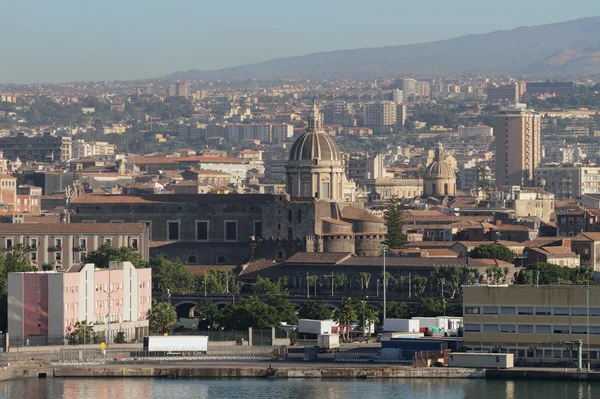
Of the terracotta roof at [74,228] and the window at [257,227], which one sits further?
the window at [257,227]

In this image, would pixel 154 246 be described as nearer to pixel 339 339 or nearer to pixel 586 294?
pixel 339 339

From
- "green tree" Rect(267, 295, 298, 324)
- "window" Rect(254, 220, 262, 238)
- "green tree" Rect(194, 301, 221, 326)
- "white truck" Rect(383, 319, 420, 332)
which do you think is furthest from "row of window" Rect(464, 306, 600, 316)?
"window" Rect(254, 220, 262, 238)

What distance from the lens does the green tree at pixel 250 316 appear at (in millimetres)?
83125

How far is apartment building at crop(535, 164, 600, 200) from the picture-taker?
187250 millimetres

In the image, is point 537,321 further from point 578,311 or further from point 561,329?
point 578,311

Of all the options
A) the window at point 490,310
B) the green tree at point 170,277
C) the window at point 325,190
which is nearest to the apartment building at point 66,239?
the green tree at point 170,277

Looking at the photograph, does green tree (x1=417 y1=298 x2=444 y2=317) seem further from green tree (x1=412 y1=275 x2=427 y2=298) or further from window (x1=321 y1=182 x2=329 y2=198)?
window (x1=321 y1=182 x2=329 y2=198)

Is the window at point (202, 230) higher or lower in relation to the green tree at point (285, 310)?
higher

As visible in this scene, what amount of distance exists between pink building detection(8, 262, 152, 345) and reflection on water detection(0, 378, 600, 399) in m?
8.63

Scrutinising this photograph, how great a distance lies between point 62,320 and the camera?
3061 inches

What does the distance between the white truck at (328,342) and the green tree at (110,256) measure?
22.4 metres

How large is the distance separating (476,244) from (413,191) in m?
75.2

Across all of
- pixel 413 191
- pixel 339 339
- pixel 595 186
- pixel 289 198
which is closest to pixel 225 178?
pixel 413 191

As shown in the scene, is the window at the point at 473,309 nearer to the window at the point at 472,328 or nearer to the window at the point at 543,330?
the window at the point at 472,328
